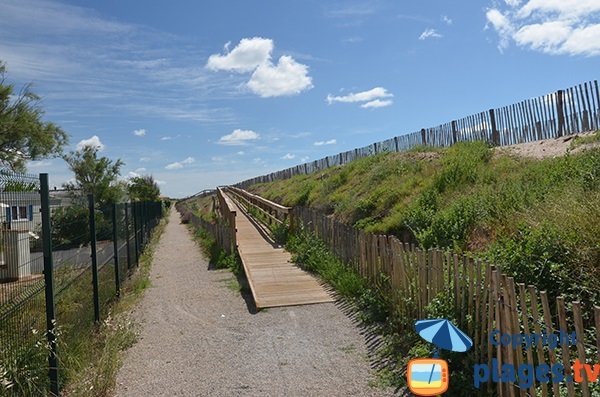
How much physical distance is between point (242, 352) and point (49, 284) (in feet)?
8.02

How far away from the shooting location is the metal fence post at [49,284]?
4.35 m

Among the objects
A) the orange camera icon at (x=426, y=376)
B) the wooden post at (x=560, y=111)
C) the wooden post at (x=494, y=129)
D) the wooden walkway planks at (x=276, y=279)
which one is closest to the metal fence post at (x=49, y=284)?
the orange camera icon at (x=426, y=376)

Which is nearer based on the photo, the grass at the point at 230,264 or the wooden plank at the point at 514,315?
the wooden plank at the point at 514,315

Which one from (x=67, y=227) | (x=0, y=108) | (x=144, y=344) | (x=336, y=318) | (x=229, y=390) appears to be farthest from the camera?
(x=0, y=108)

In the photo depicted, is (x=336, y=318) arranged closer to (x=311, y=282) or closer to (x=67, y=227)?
(x=311, y=282)

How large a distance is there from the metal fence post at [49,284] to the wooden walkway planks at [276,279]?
3.75 m

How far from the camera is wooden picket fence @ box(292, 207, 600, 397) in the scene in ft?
10.6

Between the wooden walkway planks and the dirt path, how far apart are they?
36 centimetres

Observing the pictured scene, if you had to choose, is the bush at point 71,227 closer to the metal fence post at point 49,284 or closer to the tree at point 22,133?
the metal fence post at point 49,284

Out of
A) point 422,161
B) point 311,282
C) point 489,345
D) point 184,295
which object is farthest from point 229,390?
point 422,161

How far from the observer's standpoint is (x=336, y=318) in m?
6.97

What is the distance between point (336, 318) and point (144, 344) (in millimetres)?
2752

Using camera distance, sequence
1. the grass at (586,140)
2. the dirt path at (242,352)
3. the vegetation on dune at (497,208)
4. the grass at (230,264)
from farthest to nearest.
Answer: the grass at (586,140)
the grass at (230,264)
the dirt path at (242,352)
the vegetation on dune at (497,208)

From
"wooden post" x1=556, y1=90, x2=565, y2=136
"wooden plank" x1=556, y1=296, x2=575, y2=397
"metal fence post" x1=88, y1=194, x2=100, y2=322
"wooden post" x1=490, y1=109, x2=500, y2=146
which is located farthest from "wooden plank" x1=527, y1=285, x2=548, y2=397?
"wooden post" x1=490, y1=109, x2=500, y2=146
